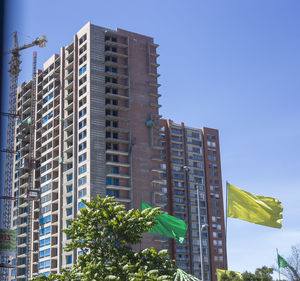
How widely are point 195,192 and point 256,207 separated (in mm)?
93393

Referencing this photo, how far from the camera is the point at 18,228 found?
103625 millimetres

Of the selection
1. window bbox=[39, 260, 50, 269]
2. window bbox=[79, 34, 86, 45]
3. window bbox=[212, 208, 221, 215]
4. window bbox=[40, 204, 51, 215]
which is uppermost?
window bbox=[79, 34, 86, 45]

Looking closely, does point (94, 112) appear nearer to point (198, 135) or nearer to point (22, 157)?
point (22, 157)

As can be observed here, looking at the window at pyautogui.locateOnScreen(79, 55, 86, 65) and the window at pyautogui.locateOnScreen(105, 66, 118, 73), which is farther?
the window at pyautogui.locateOnScreen(105, 66, 118, 73)

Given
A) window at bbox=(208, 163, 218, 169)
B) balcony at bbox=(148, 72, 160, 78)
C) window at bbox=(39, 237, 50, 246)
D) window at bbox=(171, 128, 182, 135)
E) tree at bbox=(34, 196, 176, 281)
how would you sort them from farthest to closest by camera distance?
window at bbox=(208, 163, 218, 169) < window at bbox=(171, 128, 182, 135) < balcony at bbox=(148, 72, 160, 78) < window at bbox=(39, 237, 50, 246) < tree at bbox=(34, 196, 176, 281)

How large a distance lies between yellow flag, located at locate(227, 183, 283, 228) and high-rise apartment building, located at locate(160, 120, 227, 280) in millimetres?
84139

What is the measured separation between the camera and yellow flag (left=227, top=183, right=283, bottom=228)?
102 feet

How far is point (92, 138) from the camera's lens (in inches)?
3204

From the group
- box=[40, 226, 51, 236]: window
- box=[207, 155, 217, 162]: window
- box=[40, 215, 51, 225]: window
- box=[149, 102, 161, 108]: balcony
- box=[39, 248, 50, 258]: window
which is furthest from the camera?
box=[207, 155, 217, 162]: window

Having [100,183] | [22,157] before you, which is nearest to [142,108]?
[100,183]

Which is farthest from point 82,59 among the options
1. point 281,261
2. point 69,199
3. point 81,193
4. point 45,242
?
point 281,261

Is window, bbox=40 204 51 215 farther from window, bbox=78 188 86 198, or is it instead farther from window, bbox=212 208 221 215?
window, bbox=212 208 221 215

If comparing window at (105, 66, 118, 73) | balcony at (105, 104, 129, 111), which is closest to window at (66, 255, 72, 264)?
balcony at (105, 104, 129, 111)

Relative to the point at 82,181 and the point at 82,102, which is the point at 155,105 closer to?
the point at 82,102
